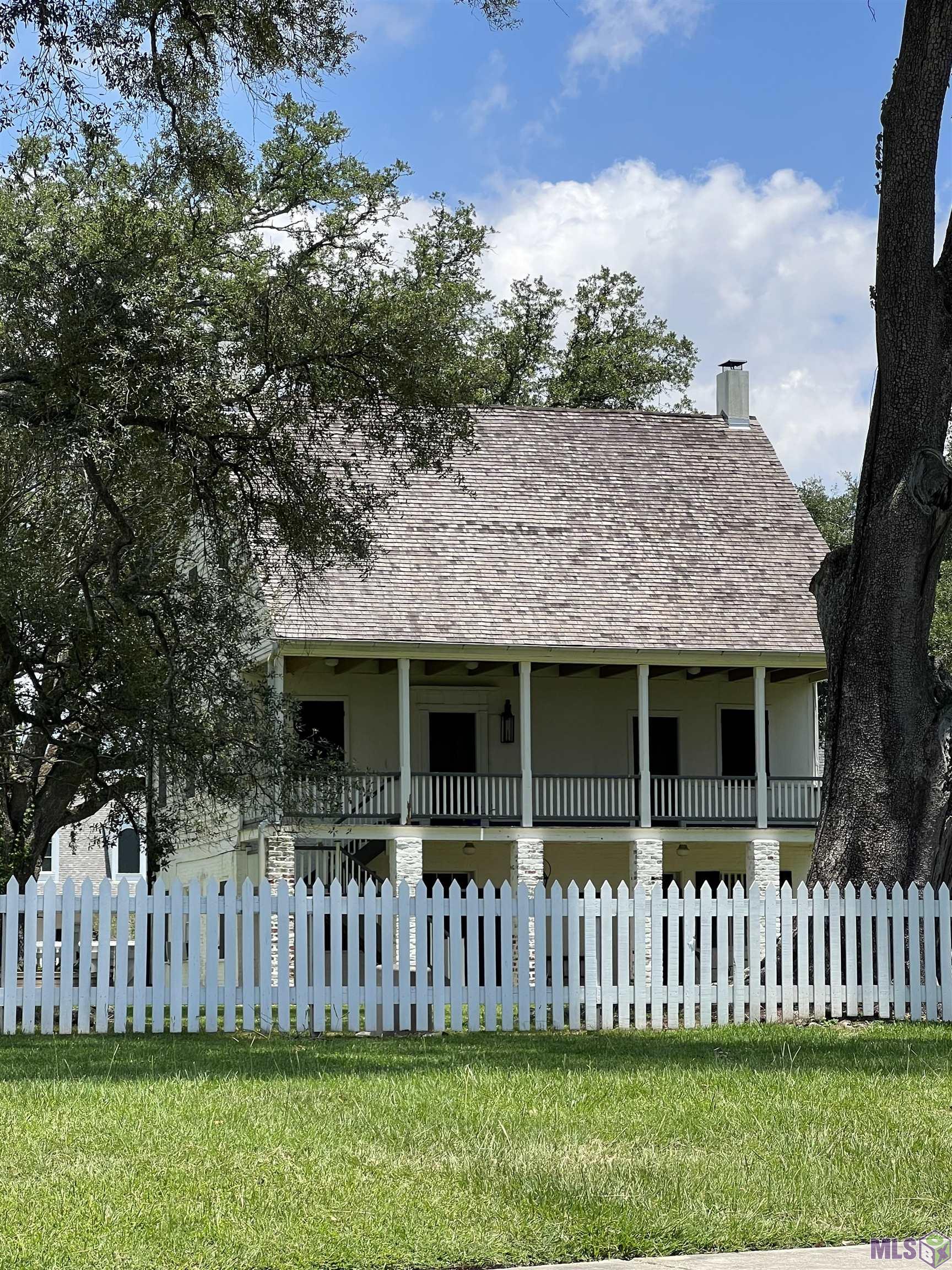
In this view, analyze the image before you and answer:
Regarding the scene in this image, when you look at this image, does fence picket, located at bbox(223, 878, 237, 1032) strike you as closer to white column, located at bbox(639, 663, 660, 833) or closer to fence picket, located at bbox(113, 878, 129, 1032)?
fence picket, located at bbox(113, 878, 129, 1032)

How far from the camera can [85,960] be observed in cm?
1325

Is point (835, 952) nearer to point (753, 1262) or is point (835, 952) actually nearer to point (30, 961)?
point (30, 961)

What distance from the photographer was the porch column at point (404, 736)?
26.0 meters

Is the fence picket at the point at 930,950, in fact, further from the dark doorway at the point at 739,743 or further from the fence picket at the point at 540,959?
the dark doorway at the point at 739,743

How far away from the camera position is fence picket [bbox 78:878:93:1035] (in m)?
13.0

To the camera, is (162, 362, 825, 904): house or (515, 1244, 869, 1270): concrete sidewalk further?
(162, 362, 825, 904): house

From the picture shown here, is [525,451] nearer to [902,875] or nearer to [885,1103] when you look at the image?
[902,875]

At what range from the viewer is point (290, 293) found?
16.7 meters

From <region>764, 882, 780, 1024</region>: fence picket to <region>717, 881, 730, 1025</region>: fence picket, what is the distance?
0.35m

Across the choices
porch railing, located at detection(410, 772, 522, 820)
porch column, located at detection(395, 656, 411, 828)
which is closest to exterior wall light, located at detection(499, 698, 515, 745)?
porch railing, located at detection(410, 772, 522, 820)

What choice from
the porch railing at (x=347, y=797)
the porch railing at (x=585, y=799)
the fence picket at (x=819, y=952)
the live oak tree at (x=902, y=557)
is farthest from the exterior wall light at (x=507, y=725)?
the fence picket at (x=819, y=952)

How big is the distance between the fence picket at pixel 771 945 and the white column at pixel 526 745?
12586mm

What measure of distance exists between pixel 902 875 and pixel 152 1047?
24.5ft

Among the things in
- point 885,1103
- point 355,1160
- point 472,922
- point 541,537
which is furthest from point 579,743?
point 355,1160
